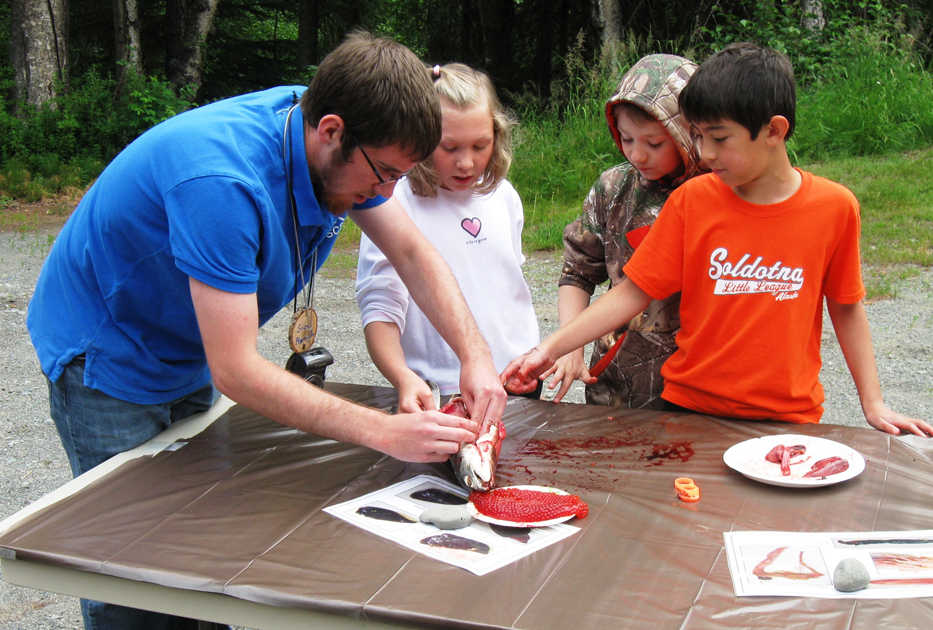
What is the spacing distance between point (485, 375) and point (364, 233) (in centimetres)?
56

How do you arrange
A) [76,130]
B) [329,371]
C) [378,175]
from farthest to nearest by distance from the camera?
[76,130]
[329,371]
[378,175]

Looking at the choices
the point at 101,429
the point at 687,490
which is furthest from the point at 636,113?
the point at 101,429

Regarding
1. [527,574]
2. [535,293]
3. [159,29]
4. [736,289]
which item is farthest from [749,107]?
[159,29]

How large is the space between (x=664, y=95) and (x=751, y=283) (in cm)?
57

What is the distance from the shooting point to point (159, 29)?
14508 millimetres

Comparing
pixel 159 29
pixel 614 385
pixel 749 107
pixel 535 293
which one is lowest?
pixel 535 293

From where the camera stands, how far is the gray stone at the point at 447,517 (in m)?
1.76

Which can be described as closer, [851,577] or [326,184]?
[851,577]

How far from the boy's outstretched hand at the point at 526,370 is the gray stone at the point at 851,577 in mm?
1081

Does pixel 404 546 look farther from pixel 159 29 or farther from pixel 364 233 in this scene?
pixel 159 29

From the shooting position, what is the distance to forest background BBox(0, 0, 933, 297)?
827cm

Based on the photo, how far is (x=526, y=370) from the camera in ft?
8.00

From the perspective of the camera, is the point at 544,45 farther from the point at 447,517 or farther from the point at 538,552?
the point at 538,552

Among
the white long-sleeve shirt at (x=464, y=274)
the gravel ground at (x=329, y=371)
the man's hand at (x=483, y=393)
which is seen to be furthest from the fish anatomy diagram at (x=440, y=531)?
the gravel ground at (x=329, y=371)
